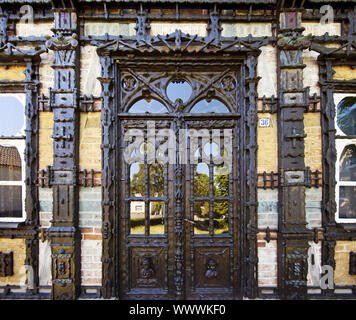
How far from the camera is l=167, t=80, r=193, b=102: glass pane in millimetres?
3199

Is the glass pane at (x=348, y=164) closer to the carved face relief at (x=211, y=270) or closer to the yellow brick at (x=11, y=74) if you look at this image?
the carved face relief at (x=211, y=270)

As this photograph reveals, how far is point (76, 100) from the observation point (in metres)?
2.91

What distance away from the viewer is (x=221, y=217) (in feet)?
10.3

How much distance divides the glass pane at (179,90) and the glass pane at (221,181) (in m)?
1.18

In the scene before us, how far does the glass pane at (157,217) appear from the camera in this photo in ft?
10.3

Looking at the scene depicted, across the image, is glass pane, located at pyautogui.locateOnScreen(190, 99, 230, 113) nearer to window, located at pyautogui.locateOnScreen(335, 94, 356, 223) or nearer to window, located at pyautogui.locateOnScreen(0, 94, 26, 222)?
window, located at pyautogui.locateOnScreen(335, 94, 356, 223)

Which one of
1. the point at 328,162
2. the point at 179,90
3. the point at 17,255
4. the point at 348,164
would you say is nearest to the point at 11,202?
the point at 17,255

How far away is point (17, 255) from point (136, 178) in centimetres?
203

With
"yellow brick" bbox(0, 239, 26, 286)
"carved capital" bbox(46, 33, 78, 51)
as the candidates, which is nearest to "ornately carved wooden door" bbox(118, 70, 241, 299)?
"carved capital" bbox(46, 33, 78, 51)

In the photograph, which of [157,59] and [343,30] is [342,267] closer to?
[343,30]

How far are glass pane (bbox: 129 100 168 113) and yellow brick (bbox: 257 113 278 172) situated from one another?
1.47 metres

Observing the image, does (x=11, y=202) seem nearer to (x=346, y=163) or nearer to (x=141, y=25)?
(x=141, y=25)

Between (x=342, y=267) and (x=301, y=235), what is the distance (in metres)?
0.90
